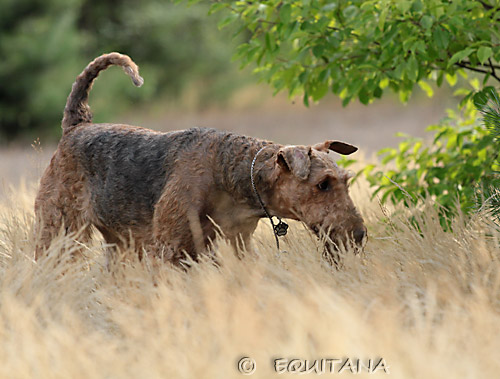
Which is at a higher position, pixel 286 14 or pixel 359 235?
pixel 286 14

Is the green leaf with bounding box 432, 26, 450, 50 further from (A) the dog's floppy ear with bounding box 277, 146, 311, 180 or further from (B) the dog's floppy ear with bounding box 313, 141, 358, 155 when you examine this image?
(A) the dog's floppy ear with bounding box 277, 146, 311, 180

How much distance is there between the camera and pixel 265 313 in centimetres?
269

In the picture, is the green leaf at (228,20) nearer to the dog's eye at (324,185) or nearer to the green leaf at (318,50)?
the green leaf at (318,50)

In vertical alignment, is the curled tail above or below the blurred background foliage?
below

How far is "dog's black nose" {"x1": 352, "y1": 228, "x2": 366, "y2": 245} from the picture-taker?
3.32 m

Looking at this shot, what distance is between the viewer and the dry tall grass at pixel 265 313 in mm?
2318

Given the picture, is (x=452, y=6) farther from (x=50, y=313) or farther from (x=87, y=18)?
(x=87, y=18)

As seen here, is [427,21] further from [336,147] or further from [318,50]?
[336,147]

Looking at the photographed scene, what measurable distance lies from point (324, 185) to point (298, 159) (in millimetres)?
196

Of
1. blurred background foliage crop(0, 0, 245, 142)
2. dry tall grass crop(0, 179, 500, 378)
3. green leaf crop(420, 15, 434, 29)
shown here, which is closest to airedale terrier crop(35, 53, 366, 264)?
dry tall grass crop(0, 179, 500, 378)

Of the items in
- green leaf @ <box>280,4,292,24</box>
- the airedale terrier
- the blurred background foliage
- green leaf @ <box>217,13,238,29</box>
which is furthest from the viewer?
the blurred background foliage

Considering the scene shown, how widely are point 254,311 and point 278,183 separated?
3.50 feet

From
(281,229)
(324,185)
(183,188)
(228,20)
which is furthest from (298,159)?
(228,20)

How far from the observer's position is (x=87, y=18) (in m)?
18.7
